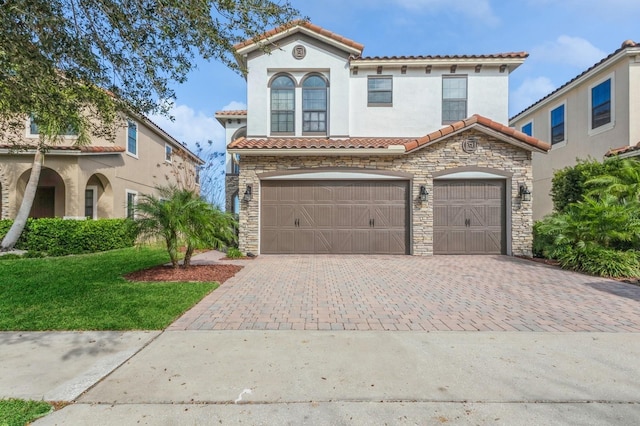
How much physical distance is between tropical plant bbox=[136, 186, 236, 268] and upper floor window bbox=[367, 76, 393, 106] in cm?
822

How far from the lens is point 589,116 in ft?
47.5

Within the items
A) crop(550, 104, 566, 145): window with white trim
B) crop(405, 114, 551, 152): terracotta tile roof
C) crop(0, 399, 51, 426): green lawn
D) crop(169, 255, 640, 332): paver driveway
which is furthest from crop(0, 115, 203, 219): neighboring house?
crop(550, 104, 566, 145): window with white trim

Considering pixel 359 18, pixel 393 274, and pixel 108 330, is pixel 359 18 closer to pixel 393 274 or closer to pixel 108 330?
pixel 393 274

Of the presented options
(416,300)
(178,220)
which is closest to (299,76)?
(178,220)

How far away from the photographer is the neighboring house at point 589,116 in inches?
490

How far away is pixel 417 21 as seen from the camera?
30.7 ft

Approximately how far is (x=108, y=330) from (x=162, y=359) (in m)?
1.38

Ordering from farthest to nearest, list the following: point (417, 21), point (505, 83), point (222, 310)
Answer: point (505, 83)
point (417, 21)
point (222, 310)

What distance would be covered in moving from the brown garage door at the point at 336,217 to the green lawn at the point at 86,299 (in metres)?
4.85

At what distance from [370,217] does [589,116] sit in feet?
36.2

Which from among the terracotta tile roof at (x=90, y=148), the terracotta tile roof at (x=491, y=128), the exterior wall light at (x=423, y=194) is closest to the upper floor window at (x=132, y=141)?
the terracotta tile roof at (x=90, y=148)

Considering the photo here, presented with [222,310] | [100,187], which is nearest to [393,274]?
[222,310]

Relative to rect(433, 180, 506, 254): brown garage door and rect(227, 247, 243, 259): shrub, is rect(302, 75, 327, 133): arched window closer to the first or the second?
rect(433, 180, 506, 254): brown garage door

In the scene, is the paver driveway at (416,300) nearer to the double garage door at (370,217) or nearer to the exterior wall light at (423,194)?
the double garage door at (370,217)
